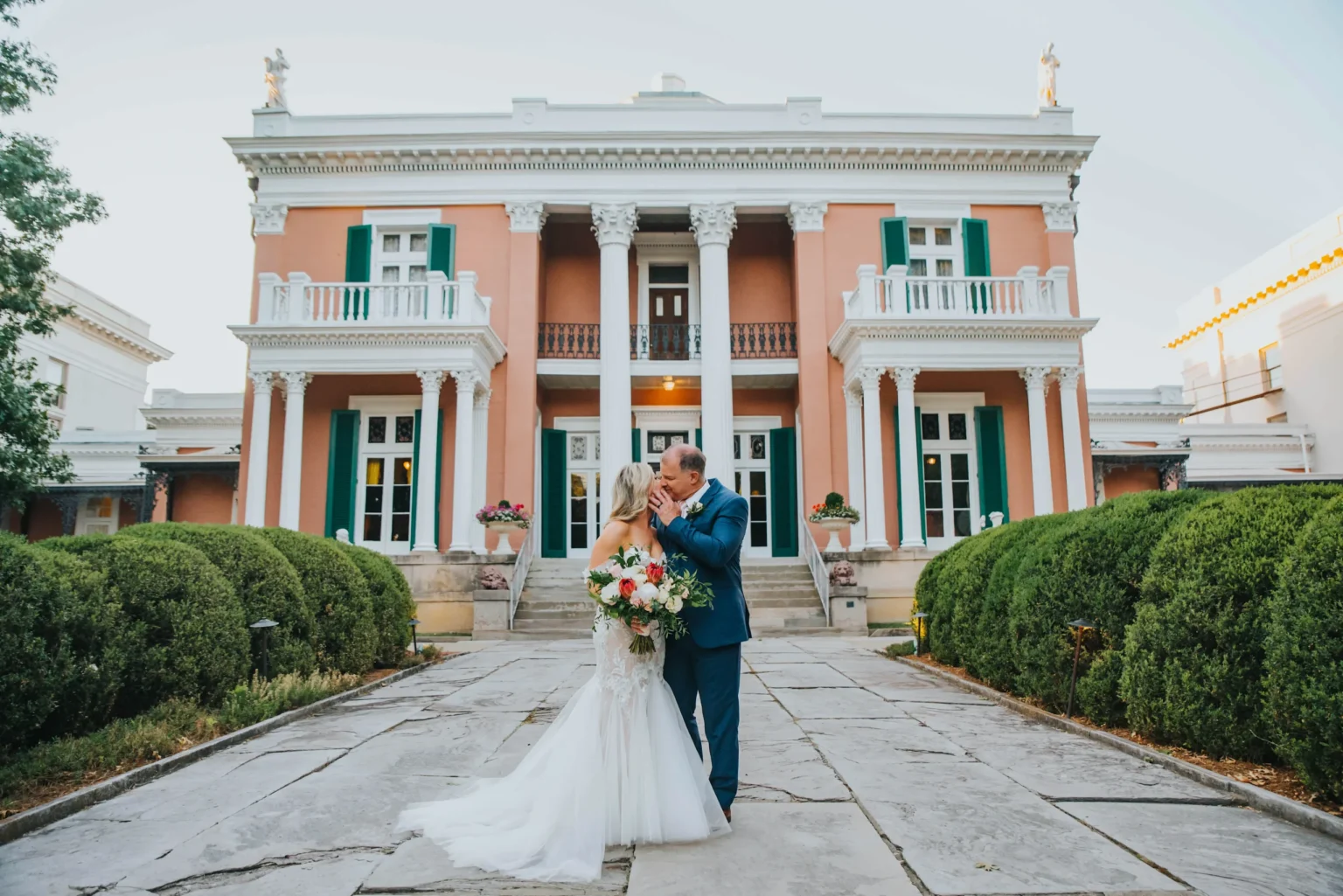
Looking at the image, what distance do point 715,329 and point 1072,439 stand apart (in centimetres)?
731

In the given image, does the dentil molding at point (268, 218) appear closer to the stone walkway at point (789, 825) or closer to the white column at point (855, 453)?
the white column at point (855, 453)

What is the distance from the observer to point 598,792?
3.50 meters

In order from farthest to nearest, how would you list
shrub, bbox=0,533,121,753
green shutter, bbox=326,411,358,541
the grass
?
green shutter, bbox=326,411,358,541 < shrub, bbox=0,533,121,753 < the grass

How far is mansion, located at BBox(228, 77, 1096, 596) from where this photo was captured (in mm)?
16344

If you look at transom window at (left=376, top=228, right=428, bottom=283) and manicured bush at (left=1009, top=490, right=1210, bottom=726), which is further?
transom window at (left=376, top=228, right=428, bottom=283)

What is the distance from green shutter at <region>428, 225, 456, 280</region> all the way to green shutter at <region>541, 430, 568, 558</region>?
395cm

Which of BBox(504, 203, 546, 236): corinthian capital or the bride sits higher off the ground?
BBox(504, 203, 546, 236): corinthian capital

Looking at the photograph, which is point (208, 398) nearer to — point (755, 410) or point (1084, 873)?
point (755, 410)

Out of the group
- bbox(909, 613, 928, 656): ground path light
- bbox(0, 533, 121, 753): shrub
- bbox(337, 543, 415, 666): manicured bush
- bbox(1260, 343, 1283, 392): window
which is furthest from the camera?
bbox(1260, 343, 1283, 392): window

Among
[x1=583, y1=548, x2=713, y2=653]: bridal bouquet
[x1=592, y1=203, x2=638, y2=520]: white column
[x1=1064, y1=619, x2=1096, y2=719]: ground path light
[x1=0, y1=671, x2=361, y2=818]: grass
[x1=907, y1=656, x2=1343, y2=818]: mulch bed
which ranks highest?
[x1=592, y1=203, x2=638, y2=520]: white column

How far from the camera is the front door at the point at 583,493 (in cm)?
1784

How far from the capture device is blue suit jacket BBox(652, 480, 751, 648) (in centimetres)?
371

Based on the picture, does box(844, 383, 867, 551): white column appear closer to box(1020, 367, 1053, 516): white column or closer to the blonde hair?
box(1020, 367, 1053, 516): white column

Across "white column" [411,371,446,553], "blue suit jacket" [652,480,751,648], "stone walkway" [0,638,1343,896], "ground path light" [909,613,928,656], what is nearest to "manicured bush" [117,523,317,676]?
"stone walkway" [0,638,1343,896]
